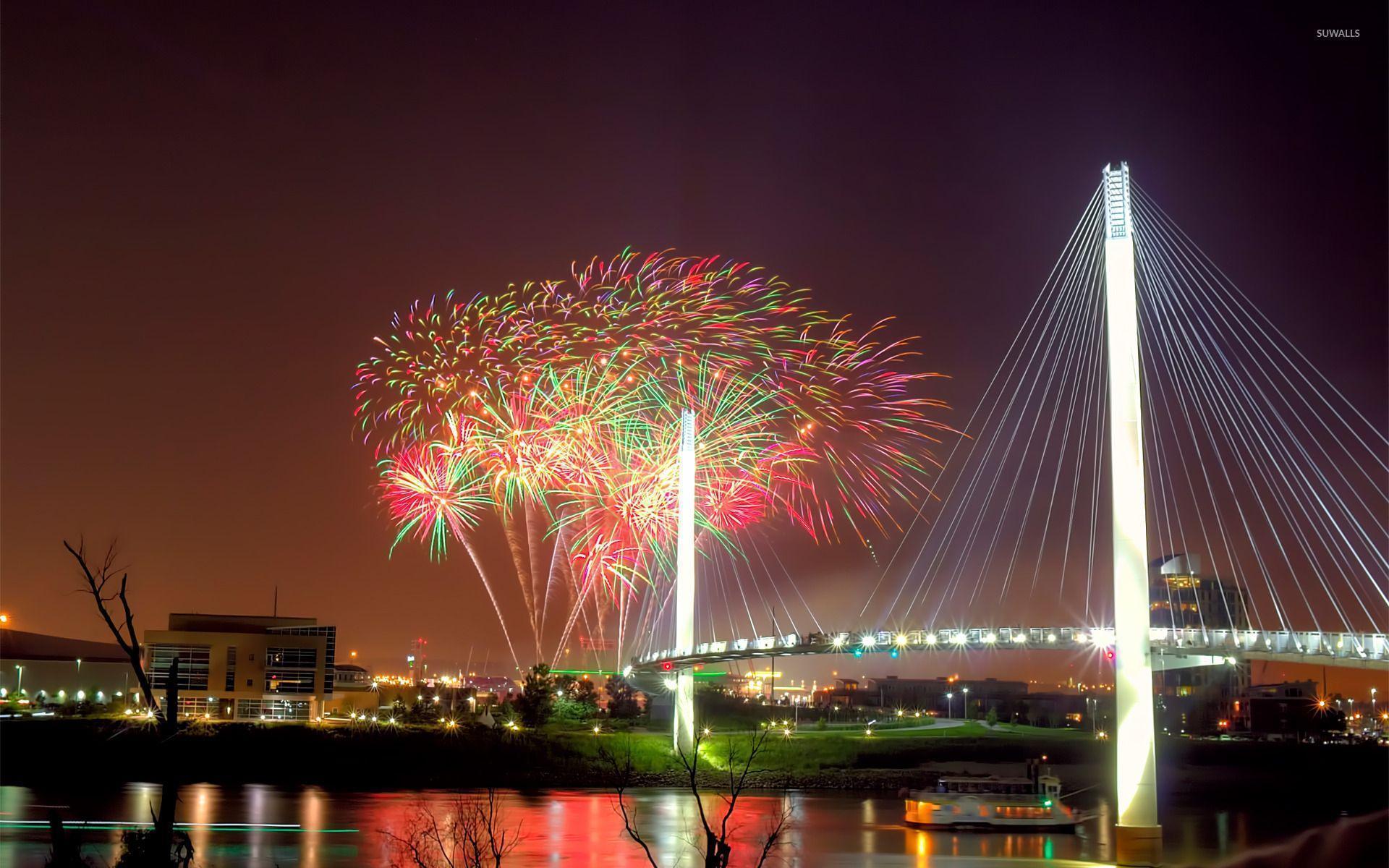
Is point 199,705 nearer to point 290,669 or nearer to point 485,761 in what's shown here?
point 290,669

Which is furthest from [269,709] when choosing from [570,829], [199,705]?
[570,829]

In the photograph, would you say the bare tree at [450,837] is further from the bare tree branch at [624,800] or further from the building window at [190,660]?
the building window at [190,660]

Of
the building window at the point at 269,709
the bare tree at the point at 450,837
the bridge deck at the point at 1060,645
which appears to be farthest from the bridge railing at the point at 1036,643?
the building window at the point at 269,709

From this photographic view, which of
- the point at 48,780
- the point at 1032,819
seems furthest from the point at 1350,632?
the point at 48,780

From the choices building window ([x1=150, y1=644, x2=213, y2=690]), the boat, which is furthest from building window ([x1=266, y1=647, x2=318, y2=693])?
the boat

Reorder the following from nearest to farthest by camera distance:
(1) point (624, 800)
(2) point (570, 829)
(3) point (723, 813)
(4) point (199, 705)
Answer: (2) point (570, 829) → (1) point (624, 800) → (3) point (723, 813) → (4) point (199, 705)
